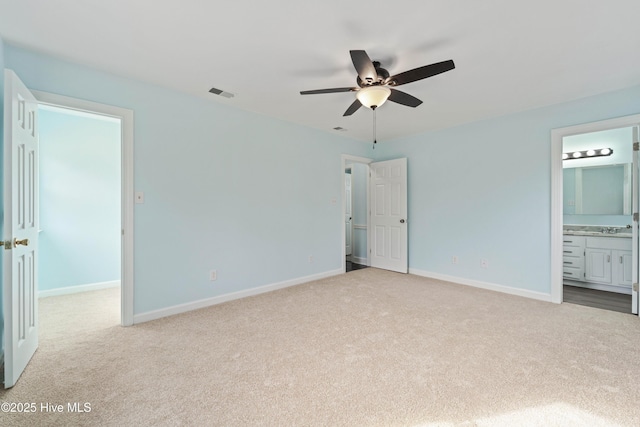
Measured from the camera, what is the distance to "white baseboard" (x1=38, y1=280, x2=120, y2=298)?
3.59 metres

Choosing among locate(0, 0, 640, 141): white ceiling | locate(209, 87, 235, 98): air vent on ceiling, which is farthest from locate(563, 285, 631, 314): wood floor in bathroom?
locate(209, 87, 235, 98): air vent on ceiling

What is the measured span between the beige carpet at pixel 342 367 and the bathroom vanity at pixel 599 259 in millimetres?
1194

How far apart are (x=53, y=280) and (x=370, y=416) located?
4321mm

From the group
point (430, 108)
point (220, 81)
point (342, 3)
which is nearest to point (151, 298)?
point (220, 81)

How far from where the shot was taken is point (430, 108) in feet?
11.5

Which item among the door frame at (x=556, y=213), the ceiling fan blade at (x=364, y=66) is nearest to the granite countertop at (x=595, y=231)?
the door frame at (x=556, y=213)

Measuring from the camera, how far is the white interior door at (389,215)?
484 centimetres

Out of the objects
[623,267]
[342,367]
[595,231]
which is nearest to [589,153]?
[595,231]

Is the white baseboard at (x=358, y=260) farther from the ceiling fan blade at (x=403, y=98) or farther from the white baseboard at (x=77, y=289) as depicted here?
the white baseboard at (x=77, y=289)

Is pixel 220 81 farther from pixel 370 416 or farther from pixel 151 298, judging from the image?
pixel 370 416

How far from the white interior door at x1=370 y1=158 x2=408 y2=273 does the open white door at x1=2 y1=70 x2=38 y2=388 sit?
4532 mm

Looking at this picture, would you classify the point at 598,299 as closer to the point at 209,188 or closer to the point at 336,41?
the point at 336,41

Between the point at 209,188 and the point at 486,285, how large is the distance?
3.97 meters

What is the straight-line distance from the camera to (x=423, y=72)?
202 cm
